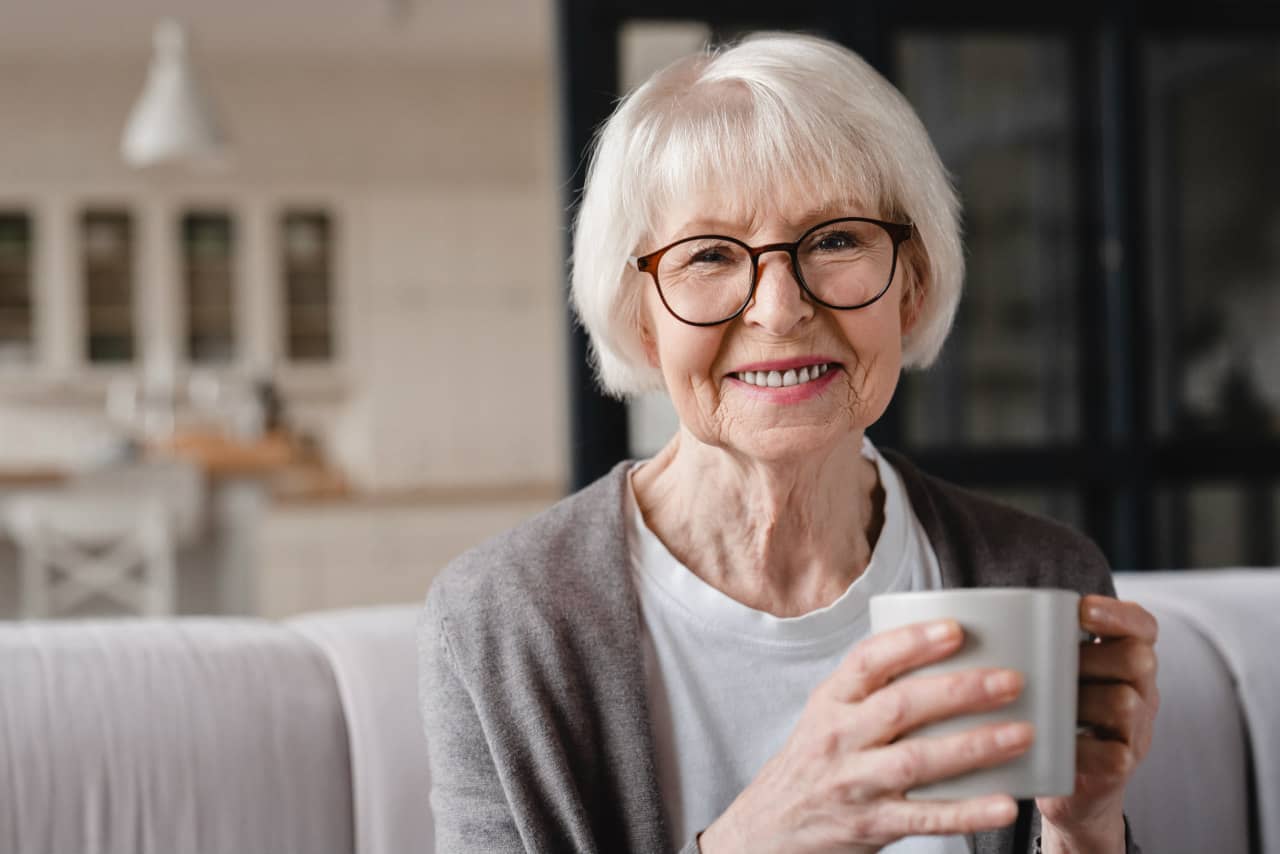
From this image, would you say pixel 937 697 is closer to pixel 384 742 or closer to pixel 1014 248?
pixel 384 742

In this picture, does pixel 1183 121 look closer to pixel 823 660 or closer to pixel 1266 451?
A: pixel 1266 451

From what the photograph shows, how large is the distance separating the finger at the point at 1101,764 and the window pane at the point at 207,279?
6.31 meters

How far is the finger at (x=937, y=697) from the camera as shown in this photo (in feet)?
2.12

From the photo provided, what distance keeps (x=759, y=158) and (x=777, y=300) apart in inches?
3.7

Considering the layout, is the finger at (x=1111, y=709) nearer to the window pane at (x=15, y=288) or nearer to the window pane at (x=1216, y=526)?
the window pane at (x=1216, y=526)

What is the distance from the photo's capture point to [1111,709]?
2.57 ft

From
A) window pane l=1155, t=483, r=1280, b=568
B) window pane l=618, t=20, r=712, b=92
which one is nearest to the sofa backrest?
window pane l=618, t=20, r=712, b=92

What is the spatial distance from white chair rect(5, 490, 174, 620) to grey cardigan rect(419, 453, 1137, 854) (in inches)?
143

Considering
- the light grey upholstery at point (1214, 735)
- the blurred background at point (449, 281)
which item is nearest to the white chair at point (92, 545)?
the blurred background at point (449, 281)

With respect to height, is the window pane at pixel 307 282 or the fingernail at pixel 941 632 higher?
the window pane at pixel 307 282

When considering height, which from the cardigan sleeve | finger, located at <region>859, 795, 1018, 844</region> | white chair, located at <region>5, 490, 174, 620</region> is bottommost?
white chair, located at <region>5, 490, 174, 620</region>

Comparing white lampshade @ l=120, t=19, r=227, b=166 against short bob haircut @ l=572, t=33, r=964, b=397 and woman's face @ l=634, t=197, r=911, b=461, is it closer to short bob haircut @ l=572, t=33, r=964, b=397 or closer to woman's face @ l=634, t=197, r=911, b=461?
short bob haircut @ l=572, t=33, r=964, b=397

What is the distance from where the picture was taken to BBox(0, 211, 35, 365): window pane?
6.50 metres

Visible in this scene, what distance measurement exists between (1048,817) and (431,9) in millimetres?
5500
